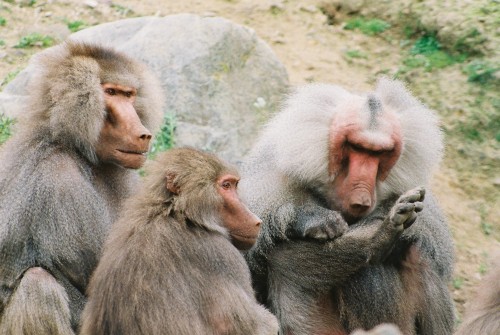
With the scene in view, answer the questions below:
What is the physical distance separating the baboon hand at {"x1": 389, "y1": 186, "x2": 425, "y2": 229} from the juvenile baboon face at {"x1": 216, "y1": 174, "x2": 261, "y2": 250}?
0.87 m

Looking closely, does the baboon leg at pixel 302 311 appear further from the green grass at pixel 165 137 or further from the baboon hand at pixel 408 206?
the green grass at pixel 165 137

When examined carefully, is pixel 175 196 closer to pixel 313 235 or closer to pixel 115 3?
pixel 313 235

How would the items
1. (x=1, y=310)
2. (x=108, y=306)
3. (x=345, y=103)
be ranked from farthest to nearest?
(x=345, y=103), (x=1, y=310), (x=108, y=306)

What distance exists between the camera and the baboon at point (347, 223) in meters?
5.71

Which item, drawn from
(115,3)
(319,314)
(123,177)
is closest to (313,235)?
(319,314)

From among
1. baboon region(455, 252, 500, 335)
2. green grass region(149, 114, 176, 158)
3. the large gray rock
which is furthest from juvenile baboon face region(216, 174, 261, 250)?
the large gray rock

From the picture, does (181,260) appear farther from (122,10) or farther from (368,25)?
(368,25)

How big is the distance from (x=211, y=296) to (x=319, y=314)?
1226mm

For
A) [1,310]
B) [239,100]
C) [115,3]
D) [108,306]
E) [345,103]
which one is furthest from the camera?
[115,3]

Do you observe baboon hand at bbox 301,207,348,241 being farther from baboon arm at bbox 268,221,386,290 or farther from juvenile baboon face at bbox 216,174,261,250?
juvenile baboon face at bbox 216,174,261,250

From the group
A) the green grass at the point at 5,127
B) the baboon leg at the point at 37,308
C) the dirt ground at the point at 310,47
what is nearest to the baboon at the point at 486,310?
the baboon leg at the point at 37,308

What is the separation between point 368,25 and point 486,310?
17.6 ft

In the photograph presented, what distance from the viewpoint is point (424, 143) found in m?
5.95

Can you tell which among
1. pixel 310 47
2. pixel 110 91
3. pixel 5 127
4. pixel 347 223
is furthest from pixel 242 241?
pixel 310 47
